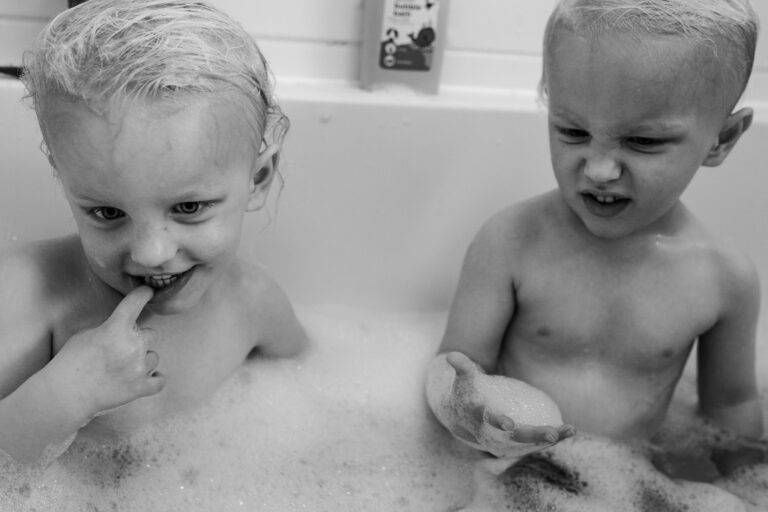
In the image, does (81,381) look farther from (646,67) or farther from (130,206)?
(646,67)

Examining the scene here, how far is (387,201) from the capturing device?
4.32 ft

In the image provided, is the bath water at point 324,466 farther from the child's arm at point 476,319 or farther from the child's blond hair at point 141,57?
the child's blond hair at point 141,57

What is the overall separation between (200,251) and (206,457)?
1.10ft

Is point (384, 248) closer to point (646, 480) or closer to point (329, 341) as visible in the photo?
point (329, 341)

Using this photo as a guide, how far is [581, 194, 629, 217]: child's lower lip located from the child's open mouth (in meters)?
0.43

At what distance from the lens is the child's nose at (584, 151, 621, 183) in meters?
0.90

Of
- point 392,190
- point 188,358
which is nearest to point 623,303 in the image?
point 392,190

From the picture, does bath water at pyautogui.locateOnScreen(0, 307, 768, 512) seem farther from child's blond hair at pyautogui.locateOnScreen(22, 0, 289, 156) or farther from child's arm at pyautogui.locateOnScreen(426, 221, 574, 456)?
child's blond hair at pyautogui.locateOnScreen(22, 0, 289, 156)

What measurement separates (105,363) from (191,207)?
19 cm

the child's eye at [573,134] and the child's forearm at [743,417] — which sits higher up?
the child's eye at [573,134]

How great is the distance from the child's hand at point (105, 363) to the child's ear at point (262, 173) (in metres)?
0.15

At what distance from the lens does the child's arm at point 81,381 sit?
0.87 metres

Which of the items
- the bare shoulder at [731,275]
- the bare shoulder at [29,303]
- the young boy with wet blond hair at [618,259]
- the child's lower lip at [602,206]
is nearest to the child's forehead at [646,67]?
the young boy with wet blond hair at [618,259]

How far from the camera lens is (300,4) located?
126cm
